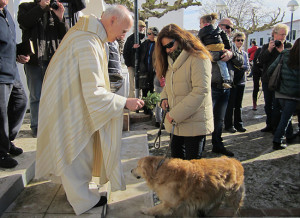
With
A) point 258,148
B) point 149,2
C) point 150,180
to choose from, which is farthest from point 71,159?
point 149,2

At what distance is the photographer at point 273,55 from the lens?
4770 mm

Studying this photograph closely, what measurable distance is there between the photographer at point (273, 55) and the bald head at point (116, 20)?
3659 millimetres

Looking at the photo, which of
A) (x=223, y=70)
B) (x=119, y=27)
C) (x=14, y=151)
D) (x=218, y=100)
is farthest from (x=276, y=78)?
(x=14, y=151)

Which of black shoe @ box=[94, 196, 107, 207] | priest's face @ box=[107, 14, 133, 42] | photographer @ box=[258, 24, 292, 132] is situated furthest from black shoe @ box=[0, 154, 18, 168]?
photographer @ box=[258, 24, 292, 132]

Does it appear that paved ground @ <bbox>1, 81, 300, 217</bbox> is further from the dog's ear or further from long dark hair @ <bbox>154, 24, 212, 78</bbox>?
long dark hair @ <bbox>154, 24, 212, 78</bbox>

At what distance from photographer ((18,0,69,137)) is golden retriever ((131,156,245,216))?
2.30 meters

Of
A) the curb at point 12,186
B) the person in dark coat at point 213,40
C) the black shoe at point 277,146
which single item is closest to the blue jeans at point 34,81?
the curb at point 12,186

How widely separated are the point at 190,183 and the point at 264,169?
188 centimetres

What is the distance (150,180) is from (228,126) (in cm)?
342

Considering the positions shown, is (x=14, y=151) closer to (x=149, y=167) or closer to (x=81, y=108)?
(x=81, y=108)

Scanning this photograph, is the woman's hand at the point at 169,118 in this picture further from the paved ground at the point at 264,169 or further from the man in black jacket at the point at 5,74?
the man in black jacket at the point at 5,74

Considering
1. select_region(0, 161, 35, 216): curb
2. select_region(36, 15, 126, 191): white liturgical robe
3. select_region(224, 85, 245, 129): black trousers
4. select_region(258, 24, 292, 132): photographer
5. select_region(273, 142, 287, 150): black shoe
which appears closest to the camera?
select_region(36, 15, 126, 191): white liturgical robe

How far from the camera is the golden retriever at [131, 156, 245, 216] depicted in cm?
227

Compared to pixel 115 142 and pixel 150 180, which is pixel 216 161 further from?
pixel 115 142
